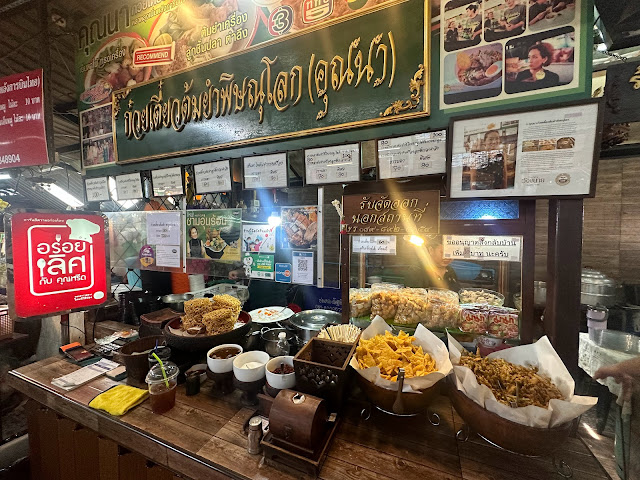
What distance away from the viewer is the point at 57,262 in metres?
2.62

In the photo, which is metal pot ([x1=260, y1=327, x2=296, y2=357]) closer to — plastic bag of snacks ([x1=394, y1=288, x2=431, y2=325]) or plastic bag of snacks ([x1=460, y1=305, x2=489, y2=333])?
plastic bag of snacks ([x1=394, y1=288, x2=431, y2=325])

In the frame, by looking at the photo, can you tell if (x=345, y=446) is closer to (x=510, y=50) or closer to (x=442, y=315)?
(x=442, y=315)

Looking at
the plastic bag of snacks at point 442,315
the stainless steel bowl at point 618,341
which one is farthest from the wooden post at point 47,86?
the stainless steel bowl at point 618,341

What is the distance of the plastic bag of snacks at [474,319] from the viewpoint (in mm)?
2045

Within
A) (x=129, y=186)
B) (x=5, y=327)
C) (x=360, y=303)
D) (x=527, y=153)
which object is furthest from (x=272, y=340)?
(x=5, y=327)

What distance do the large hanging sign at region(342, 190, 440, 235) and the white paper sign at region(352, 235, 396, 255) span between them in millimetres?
145

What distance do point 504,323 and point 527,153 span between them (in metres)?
1.22

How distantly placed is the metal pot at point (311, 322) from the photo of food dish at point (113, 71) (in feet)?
10.8

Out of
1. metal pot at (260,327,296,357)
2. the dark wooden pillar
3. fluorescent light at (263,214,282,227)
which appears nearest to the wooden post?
fluorescent light at (263,214,282,227)

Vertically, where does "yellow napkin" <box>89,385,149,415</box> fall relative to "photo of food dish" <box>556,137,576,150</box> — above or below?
below

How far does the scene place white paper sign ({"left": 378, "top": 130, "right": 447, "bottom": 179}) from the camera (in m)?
1.98

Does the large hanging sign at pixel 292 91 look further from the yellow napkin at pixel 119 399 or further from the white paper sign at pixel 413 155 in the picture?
the yellow napkin at pixel 119 399

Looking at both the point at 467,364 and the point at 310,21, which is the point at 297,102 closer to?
the point at 310,21

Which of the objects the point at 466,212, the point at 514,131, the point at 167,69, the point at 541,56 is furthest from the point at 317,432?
the point at 167,69
